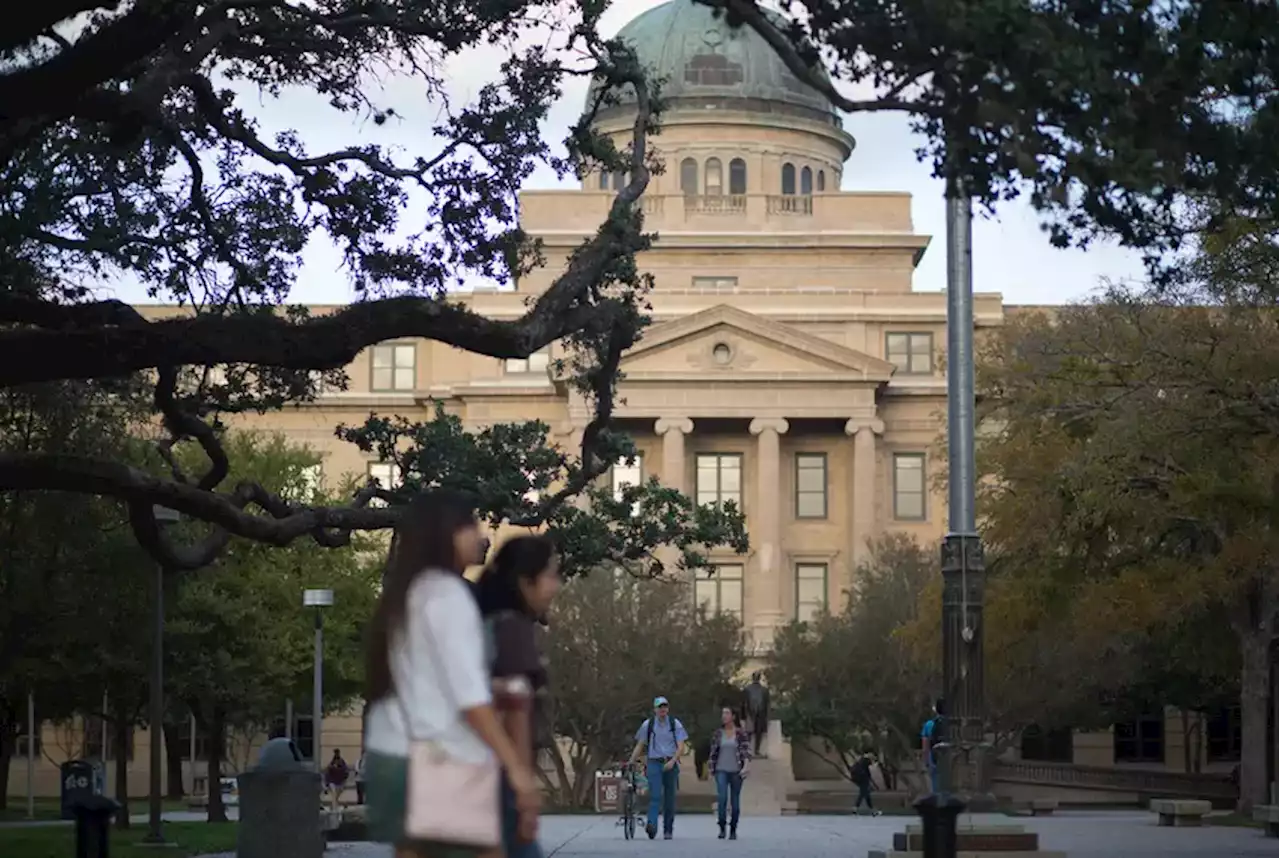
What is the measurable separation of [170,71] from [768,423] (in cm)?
8484

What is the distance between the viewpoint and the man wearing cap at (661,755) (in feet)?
103

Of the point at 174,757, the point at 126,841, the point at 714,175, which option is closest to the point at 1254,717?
the point at 126,841

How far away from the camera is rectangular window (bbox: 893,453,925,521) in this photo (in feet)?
354

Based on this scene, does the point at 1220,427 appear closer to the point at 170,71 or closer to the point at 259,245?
the point at 259,245

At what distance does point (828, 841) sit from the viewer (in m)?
33.1

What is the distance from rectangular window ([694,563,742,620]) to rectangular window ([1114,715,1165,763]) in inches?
586

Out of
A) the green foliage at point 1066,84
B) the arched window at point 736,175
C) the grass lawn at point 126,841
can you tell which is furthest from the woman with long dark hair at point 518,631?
the arched window at point 736,175

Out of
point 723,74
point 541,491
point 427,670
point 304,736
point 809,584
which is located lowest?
point 304,736

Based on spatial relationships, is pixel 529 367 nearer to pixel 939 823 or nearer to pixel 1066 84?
pixel 939 823

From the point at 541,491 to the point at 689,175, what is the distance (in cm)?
9324

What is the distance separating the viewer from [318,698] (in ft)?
129

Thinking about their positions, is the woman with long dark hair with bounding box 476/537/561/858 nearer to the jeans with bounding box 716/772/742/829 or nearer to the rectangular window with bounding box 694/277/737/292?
the jeans with bounding box 716/772/742/829

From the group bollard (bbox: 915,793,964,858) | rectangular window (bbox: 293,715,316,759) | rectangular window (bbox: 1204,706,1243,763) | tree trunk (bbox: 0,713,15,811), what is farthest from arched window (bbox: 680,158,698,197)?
bollard (bbox: 915,793,964,858)

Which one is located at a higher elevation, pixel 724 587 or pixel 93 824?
pixel 724 587
